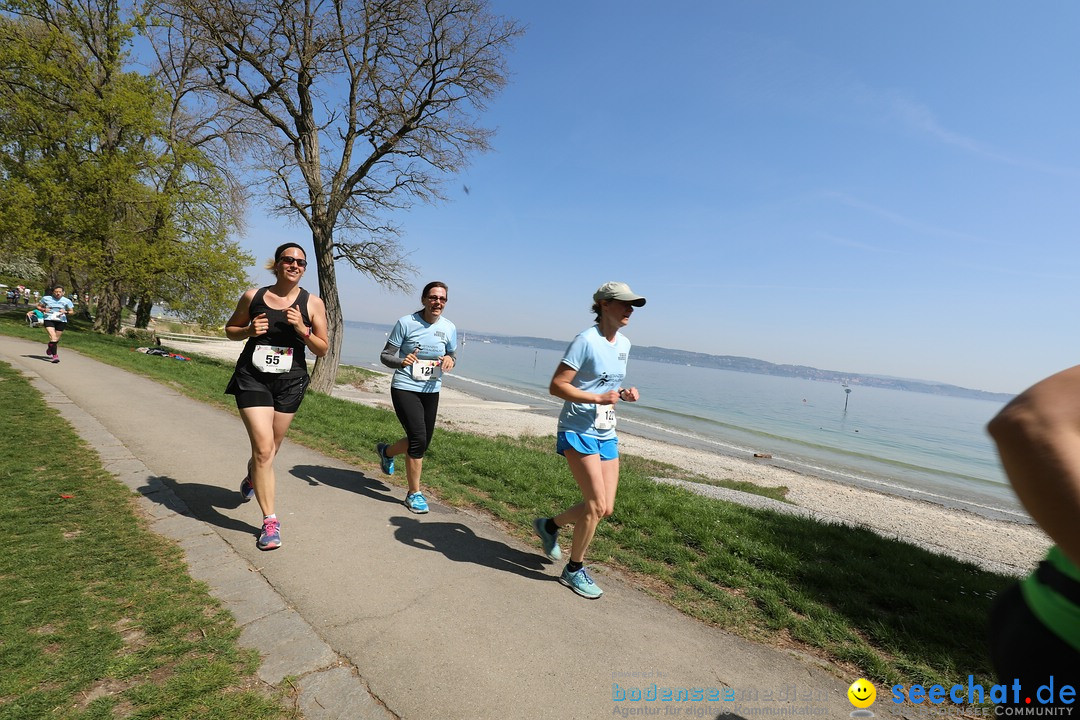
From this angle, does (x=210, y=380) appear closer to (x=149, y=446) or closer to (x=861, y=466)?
(x=149, y=446)

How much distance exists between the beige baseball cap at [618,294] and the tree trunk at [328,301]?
12046 mm

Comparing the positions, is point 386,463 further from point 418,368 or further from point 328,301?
point 328,301

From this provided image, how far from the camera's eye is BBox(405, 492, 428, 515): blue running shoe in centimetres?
486

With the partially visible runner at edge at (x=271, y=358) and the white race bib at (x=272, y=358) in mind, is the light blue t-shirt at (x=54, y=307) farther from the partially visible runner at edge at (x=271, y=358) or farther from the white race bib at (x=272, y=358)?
the white race bib at (x=272, y=358)

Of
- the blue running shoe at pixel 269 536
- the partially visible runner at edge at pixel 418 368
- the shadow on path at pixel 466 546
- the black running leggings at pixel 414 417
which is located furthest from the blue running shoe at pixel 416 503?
the blue running shoe at pixel 269 536

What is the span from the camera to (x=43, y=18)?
56.7 feet

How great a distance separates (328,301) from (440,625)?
1310 centimetres

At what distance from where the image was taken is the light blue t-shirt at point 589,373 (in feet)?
11.4

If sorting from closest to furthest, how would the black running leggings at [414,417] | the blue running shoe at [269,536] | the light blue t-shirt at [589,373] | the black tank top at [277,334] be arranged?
Result: the light blue t-shirt at [589,373] < the blue running shoe at [269,536] < the black tank top at [277,334] < the black running leggings at [414,417]

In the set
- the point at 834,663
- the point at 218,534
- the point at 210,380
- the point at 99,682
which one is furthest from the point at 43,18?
the point at 834,663

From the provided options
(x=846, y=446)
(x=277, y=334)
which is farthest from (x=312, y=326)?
(x=846, y=446)

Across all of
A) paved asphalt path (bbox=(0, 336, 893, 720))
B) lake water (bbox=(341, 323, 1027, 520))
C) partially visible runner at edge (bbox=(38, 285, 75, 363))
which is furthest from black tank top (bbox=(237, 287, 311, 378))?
lake water (bbox=(341, 323, 1027, 520))

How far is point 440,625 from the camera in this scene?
2.93 meters

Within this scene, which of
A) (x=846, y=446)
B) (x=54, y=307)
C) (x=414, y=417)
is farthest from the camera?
(x=846, y=446)
